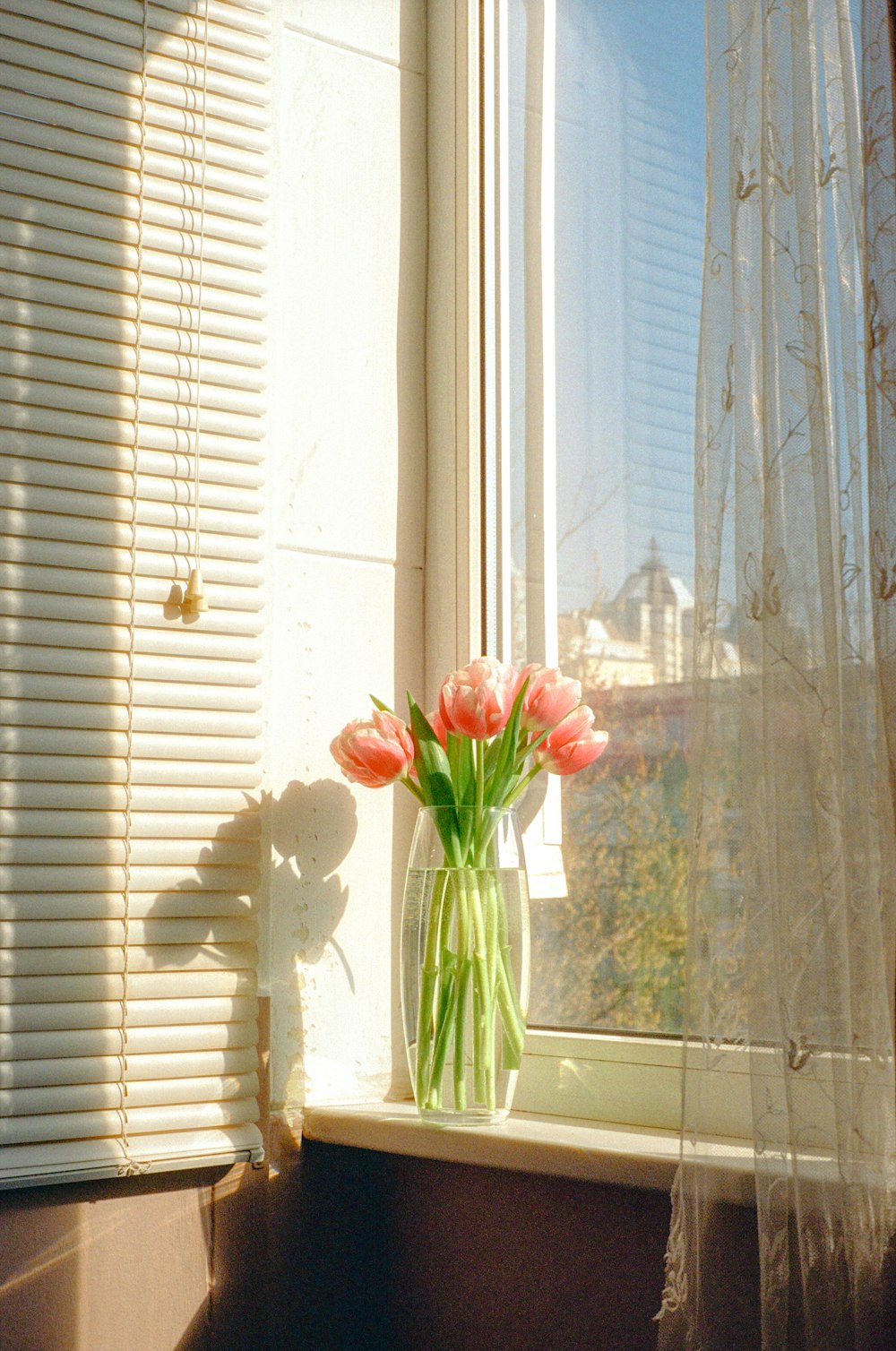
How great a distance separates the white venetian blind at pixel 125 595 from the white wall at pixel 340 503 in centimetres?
7

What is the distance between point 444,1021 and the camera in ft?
4.37

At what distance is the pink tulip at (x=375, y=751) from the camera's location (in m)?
1.39

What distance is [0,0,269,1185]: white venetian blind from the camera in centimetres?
130


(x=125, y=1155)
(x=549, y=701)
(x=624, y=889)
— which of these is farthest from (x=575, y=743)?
(x=125, y=1155)

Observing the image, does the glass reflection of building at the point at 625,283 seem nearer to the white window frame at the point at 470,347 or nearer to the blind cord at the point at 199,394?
the white window frame at the point at 470,347

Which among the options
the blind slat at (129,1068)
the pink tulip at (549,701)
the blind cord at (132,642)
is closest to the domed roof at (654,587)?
the pink tulip at (549,701)

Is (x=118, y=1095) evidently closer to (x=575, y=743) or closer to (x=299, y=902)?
(x=299, y=902)

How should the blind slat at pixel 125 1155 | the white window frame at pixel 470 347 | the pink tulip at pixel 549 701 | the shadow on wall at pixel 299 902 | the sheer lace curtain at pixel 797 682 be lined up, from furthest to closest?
the white window frame at pixel 470 347, the shadow on wall at pixel 299 902, the pink tulip at pixel 549 701, the blind slat at pixel 125 1155, the sheer lace curtain at pixel 797 682

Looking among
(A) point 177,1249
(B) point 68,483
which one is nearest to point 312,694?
(B) point 68,483

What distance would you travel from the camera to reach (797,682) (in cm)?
97

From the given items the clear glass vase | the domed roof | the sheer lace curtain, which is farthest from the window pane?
the sheer lace curtain

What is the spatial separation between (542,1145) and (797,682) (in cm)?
53

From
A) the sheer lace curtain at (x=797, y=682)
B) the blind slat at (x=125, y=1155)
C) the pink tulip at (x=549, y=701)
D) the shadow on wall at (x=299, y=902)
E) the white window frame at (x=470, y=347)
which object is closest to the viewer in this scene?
the sheer lace curtain at (x=797, y=682)

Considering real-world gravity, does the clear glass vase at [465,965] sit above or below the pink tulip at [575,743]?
below
